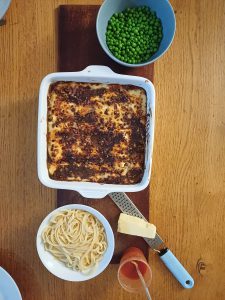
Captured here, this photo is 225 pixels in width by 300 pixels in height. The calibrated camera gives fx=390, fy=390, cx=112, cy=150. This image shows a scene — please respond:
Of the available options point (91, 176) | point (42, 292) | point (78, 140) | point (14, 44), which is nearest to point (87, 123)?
point (78, 140)

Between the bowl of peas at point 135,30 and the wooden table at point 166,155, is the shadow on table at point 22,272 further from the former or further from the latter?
the bowl of peas at point 135,30

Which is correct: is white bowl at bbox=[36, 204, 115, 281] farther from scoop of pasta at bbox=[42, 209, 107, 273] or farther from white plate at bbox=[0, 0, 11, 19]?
white plate at bbox=[0, 0, 11, 19]

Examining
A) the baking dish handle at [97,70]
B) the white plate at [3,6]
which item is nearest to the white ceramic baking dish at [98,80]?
the baking dish handle at [97,70]

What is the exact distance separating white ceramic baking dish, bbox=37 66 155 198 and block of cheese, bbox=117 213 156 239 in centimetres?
16

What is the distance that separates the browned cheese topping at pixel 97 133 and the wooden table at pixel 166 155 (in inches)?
5.1

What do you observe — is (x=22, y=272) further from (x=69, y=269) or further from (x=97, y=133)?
(x=97, y=133)

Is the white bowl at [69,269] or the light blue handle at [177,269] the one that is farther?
the light blue handle at [177,269]

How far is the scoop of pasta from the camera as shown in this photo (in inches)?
51.2

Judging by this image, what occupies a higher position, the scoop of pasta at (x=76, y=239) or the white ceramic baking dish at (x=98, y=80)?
the white ceramic baking dish at (x=98, y=80)

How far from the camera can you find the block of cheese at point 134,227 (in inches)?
52.7

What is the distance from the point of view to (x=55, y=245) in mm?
1302

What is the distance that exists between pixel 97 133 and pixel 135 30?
0.36 metres

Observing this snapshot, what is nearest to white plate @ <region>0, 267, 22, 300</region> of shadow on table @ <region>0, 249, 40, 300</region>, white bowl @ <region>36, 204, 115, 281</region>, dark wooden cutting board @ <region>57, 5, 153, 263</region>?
shadow on table @ <region>0, 249, 40, 300</region>

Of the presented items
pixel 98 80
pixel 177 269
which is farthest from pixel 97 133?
pixel 177 269
